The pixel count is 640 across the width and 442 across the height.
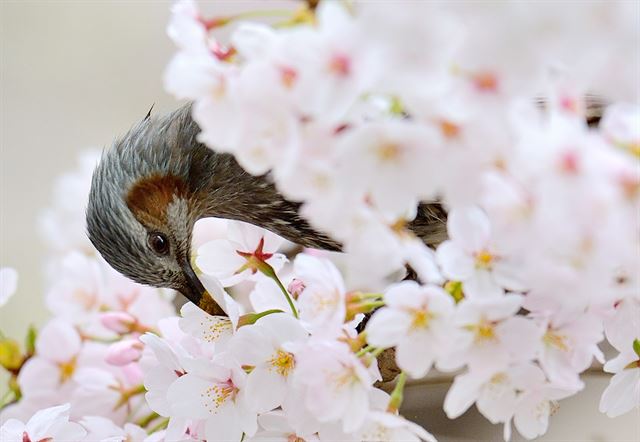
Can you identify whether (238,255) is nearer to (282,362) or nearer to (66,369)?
(282,362)

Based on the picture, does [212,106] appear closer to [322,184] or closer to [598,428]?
[322,184]

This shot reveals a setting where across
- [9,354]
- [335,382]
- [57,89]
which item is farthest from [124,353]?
[57,89]

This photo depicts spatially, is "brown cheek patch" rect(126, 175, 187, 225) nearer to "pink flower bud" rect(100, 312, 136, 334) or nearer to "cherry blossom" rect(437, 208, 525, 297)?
"pink flower bud" rect(100, 312, 136, 334)

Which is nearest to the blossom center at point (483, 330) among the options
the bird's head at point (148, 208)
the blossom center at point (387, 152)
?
the blossom center at point (387, 152)

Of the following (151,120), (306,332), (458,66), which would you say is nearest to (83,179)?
(151,120)

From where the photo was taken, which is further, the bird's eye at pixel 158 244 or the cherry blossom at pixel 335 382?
the bird's eye at pixel 158 244

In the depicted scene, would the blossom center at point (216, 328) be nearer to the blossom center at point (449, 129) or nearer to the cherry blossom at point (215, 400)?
the cherry blossom at point (215, 400)
